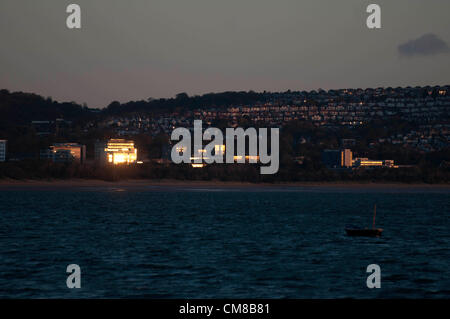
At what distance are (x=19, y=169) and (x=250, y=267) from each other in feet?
472

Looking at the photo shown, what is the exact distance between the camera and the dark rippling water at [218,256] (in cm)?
3419

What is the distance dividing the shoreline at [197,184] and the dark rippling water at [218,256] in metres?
86.0

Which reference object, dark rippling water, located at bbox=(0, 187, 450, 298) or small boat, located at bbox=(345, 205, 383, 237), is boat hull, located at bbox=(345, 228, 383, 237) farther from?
dark rippling water, located at bbox=(0, 187, 450, 298)

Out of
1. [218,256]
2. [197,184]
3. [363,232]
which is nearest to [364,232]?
[363,232]

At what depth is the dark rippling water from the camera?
112ft

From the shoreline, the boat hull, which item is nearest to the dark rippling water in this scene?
the boat hull

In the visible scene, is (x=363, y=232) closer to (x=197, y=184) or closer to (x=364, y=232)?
(x=364, y=232)

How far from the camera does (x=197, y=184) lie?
17850cm

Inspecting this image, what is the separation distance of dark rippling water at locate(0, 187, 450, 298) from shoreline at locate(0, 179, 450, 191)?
85976mm

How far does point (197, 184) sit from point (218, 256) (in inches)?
5216
